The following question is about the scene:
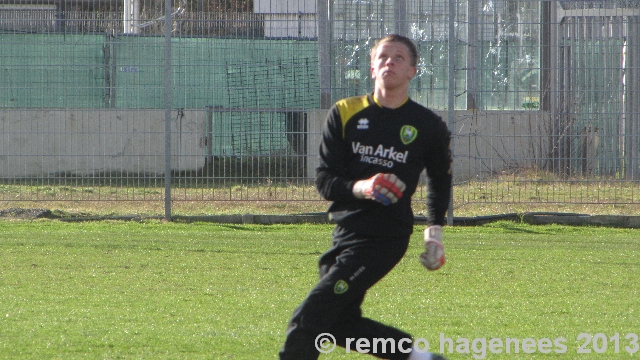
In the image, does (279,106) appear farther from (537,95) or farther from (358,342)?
(358,342)

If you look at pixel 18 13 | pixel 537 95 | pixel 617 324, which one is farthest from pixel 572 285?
pixel 18 13

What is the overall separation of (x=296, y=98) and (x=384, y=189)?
7.65 metres

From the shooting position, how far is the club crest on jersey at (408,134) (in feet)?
12.1

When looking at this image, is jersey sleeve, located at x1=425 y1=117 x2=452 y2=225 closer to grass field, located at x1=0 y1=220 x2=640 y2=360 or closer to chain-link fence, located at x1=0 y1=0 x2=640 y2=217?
grass field, located at x1=0 y1=220 x2=640 y2=360

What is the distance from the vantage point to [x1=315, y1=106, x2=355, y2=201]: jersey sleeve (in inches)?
145

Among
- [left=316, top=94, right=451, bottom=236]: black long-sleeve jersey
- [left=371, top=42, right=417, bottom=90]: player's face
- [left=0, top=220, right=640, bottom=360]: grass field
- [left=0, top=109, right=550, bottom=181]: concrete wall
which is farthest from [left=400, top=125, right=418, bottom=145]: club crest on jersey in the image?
[left=0, top=109, right=550, bottom=181]: concrete wall

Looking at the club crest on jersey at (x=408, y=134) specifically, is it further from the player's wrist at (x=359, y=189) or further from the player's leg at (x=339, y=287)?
the player's leg at (x=339, y=287)

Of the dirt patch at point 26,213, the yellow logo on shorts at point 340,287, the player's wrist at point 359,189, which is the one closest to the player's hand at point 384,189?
the player's wrist at point 359,189

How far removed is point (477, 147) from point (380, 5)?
2122mm

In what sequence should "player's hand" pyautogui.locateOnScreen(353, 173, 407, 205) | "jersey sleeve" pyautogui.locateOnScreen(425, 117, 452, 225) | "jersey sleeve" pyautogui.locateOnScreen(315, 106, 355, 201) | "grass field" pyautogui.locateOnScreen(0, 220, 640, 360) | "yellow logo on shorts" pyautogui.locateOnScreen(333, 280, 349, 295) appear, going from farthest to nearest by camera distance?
"grass field" pyautogui.locateOnScreen(0, 220, 640, 360) < "jersey sleeve" pyautogui.locateOnScreen(425, 117, 452, 225) < "jersey sleeve" pyautogui.locateOnScreen(315, 106, 355, 201) < "yellow logo on shorts" pyautogui.locateOnScreen(333, 280, 349, 295) < "player's hand" pyautogui.locateOnScreen(353, 173, 407, 205)

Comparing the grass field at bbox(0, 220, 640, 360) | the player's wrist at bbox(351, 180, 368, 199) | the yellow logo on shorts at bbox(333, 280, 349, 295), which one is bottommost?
the grass field at bbox(0, 220, 640, 360)

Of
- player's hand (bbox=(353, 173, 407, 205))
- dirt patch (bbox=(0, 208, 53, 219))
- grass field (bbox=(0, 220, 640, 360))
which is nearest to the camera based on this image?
player's hand (bbox=(353, 173, 407, 205))

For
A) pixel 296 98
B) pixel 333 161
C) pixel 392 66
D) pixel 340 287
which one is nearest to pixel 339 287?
pixel 340 287

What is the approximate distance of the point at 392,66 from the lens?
12.1 feet
